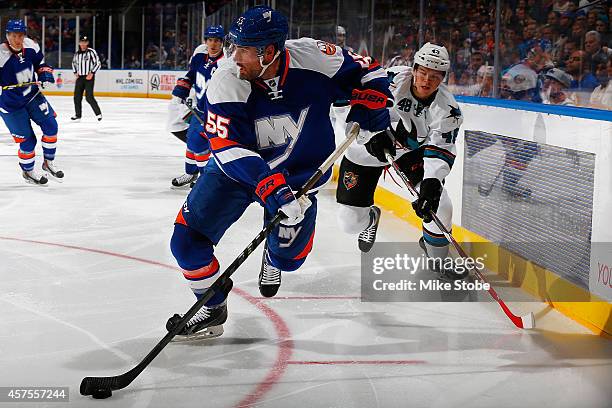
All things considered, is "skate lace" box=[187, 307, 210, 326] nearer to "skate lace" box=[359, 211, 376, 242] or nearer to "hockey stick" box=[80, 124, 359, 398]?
"hockey stick" box=[80, 124, 359, 398]

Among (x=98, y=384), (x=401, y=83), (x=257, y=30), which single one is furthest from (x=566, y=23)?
(x=98, y=384)

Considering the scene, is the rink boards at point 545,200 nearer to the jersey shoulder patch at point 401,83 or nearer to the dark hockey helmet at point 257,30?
the jersey shoulder patch at point 401,83

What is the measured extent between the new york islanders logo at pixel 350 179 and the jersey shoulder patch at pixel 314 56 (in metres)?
1.27

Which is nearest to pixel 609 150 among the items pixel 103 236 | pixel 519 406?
pixel 519 406

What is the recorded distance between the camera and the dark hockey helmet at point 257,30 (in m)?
2.69

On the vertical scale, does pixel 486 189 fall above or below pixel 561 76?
below

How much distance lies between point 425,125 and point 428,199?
46 centimetres

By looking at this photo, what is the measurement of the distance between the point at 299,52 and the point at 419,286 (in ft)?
4.58

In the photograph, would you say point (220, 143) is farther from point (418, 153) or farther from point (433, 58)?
point (418, 153)

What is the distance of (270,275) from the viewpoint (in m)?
3.53

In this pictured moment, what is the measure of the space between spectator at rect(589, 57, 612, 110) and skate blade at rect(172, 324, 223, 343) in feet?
6.23

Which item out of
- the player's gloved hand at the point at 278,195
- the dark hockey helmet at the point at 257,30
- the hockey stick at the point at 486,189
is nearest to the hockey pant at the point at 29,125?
the hockey stick at the point at 486,189

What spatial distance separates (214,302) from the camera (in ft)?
10.1

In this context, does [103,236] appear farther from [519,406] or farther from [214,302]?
[519,406]
